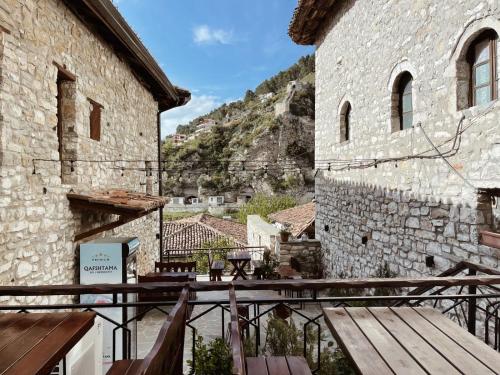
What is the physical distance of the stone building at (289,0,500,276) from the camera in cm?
391

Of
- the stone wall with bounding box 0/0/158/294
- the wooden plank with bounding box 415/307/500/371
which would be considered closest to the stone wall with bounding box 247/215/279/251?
the stone wall with bounding box 0/0/158/294

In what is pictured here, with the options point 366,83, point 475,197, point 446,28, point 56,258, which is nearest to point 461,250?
point 475,197

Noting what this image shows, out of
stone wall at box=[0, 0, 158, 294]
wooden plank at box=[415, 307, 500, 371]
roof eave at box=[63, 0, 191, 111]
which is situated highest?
roof eave at box=[63, 0, 191, 111]

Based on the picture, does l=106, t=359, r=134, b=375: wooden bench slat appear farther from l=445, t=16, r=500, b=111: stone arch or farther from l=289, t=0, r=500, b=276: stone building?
l=445, t=16, r=500, b=111: stone arch

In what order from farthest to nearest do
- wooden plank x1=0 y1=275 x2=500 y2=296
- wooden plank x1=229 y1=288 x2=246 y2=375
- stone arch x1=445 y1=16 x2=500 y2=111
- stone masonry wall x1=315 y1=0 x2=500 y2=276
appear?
stone arch x1=445 y1=16 x2=500 y2=111
stone masonry wall x1=315 y1=0 x2=500 y2=276
wooden plank x1=0 y1=275 x2=500 y2=296
wooden plank x1=229 y1=288 x2=246 y2=375

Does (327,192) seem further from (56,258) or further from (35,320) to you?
(35,320)

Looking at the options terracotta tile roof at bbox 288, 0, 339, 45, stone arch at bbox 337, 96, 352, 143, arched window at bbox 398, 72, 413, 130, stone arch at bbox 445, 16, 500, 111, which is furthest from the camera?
terracotta tile roof at bbox 288, 0, 339, 45

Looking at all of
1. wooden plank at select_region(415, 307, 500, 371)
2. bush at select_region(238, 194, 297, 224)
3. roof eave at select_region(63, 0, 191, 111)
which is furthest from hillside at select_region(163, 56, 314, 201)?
wooden plank at select_region(415, 307, 500, 371)

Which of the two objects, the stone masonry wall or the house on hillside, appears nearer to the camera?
the stone masonry wall

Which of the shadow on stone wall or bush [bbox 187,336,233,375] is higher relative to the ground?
the shadow on stone wall

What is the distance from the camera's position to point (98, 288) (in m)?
2.06

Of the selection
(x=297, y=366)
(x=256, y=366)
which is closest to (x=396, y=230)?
(x=297, y=366)

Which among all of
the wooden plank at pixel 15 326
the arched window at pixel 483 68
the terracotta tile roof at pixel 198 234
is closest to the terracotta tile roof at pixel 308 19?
the arched window at pixel 483 68

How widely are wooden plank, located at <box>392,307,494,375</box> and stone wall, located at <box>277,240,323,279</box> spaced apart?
7.11 meters
